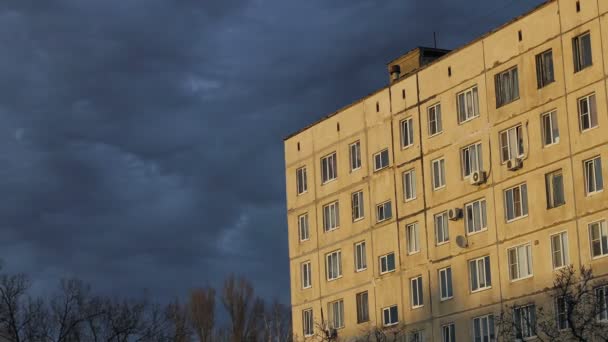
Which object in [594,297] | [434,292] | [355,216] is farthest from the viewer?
[355,216]

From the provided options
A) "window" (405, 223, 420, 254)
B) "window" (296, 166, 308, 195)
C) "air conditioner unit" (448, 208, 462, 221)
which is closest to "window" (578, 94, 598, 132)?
"air conditioner unit" (448, 208, 462, 221)

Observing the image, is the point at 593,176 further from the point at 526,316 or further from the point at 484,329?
the point at 484,329

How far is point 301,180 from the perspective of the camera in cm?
8169

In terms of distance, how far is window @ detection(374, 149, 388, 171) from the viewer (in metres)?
74.8

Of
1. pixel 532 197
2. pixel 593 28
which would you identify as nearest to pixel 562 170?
pixel 532 197

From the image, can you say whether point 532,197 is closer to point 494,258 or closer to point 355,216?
point 494,258

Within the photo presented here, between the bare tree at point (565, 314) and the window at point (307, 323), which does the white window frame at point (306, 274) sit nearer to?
the window at point (307, 323)

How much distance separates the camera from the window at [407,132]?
73062 millimetres

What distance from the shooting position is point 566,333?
6084 centimetres

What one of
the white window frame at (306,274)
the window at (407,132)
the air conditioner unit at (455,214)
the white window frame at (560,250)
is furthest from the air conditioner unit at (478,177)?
the white window frame at (306,274)

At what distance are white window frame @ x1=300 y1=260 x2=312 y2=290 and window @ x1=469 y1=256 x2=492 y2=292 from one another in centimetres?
1449

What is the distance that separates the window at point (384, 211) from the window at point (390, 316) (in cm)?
480

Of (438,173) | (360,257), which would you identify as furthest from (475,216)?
(360,257)

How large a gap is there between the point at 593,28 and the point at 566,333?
13389mm
